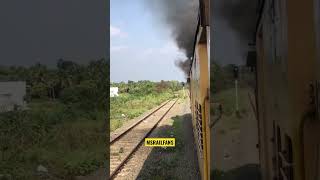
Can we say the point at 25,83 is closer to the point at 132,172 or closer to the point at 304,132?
the point at 132,172

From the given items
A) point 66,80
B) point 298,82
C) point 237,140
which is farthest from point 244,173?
point 66,80

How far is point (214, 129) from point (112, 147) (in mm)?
13260

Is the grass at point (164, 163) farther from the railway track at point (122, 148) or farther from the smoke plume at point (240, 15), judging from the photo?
the smoke plume at point (240, 15)

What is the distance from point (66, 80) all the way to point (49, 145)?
1803 centimetres

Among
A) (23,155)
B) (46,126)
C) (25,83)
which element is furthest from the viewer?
(25,83)

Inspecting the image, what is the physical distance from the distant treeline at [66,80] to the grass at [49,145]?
194 inches

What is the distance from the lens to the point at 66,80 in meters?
32.1

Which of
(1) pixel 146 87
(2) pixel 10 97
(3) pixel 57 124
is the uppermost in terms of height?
(1) pixel 146 87

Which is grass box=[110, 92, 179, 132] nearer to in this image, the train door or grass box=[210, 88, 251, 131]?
grass box=[210, 88, 251, 131]

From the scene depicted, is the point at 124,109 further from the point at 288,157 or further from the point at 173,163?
the point at 288,157

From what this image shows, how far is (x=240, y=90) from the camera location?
1525 millimetres

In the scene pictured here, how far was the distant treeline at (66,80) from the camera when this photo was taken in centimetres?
2858

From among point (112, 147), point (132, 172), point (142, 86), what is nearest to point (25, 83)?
point (112, 147)

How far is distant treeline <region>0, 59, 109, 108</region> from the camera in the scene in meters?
28.6
